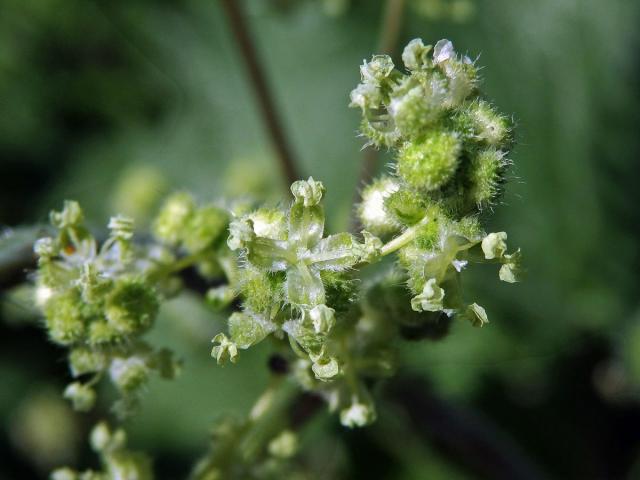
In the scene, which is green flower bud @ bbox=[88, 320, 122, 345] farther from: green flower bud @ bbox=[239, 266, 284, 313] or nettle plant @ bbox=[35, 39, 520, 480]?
green flower bud @ bbox=[239, 266, 284, 313]

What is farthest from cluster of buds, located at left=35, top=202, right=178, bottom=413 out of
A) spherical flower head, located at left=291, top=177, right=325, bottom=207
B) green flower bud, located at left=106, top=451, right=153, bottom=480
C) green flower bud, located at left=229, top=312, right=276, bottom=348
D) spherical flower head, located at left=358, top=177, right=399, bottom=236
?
spherical flower head, located at left=358, top=177, right=399, bottom=236

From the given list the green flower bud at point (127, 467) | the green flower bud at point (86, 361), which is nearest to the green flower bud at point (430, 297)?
the green flower bud at point (86, 361)

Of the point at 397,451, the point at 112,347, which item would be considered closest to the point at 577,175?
the point at 397,451

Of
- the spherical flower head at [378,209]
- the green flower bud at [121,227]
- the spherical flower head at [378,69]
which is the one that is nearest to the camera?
the spherical flower head at [378,69]

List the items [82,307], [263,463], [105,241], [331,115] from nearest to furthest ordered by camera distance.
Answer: [82,307], [105,241], [263,463], [331,115]

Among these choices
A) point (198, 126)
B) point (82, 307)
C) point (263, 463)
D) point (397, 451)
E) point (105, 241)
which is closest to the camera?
point (82, 307)

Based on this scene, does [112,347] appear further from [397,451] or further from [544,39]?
[544,39]

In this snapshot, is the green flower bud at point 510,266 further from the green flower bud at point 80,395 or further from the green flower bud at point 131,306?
the green flower bud at point 80,395
